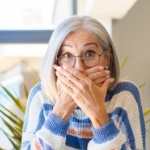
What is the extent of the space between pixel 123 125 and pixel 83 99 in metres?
0.21

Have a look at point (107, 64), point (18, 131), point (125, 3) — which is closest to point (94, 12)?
point (125, 3)

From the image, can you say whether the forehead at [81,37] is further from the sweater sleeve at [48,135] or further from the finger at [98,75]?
the sweater sleeve at [48,135]

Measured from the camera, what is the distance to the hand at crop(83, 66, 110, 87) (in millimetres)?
1234

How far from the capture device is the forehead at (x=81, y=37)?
125cm

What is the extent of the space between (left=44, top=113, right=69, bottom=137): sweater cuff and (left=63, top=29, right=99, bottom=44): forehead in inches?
12.0

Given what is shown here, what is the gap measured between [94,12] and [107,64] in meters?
1.29

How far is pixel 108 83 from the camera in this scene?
1274 millimetres

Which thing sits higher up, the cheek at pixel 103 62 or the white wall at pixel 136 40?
the white wall at pixel 136 40

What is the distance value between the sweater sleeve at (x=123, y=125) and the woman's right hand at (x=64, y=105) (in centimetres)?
12

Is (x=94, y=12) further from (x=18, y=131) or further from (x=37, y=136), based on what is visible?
(x=37, y=136)

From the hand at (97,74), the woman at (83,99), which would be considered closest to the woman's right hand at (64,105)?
the woman at (83,99)

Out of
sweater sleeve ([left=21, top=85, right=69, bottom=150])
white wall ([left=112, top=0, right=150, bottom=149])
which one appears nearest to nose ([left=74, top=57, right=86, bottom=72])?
sweater sleeve ([left=21, top=85, right=69, bottom=150])

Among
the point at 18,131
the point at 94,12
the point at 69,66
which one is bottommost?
the point at 18,131

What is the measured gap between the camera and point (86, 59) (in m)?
1.25
